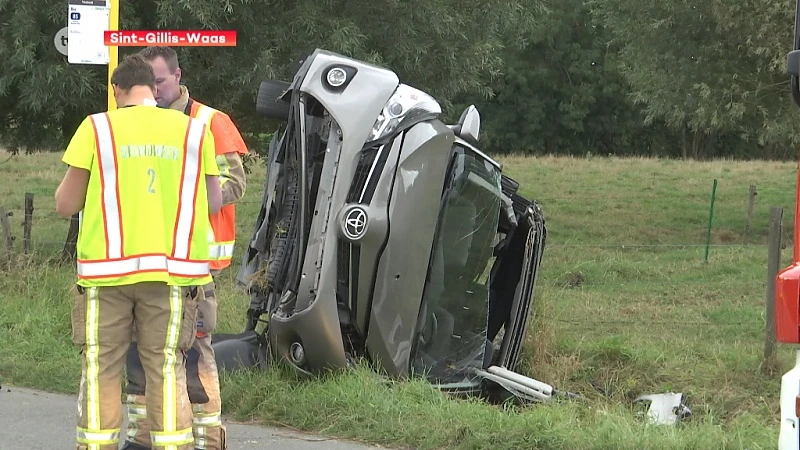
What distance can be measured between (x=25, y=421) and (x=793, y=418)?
4159 millimetres

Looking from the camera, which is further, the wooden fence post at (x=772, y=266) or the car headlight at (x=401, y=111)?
the wooden fence post at (x=772, y=266)

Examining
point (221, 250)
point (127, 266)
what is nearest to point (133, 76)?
point (127, 266)

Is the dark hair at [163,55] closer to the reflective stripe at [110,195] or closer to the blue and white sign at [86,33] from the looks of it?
the reflective stripe at [110,195]

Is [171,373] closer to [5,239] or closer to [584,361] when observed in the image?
[584,361]

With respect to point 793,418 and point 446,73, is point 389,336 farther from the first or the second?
point 446,73

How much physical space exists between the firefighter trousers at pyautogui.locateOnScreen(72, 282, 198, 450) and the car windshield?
2.09 m

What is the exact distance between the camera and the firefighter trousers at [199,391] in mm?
4887

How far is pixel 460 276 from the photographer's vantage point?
6.70m

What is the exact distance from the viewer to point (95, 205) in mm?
4477

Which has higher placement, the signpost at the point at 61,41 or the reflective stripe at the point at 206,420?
the signpost at the point at 61,41

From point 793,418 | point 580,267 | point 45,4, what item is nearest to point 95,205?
point 793,418
